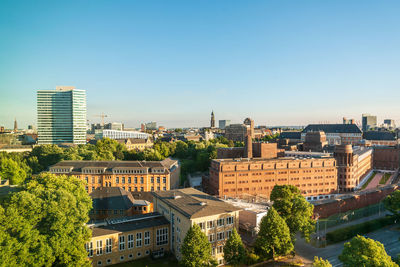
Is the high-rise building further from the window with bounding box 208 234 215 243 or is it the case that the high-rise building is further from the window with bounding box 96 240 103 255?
the window with bounding box 208 234 215 243

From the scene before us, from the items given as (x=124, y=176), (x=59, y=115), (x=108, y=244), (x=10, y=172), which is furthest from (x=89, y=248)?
(x=59, y=115)

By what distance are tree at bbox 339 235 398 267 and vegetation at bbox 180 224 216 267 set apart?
58.8 ft

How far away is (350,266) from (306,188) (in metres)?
56.9

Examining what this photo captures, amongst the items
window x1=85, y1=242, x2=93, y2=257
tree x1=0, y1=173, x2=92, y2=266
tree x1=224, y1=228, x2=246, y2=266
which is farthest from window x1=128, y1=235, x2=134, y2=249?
tree x1=224, y1=228, x2=246, y2=266

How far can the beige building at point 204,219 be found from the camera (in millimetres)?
41175

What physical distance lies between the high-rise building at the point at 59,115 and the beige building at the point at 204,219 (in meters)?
145

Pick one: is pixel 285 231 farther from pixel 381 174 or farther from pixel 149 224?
pixel 381 174

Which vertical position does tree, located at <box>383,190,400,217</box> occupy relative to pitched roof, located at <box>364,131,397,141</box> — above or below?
below

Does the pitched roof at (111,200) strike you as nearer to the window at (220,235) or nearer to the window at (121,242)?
the window at (121,242)

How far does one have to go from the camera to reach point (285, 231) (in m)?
42.9

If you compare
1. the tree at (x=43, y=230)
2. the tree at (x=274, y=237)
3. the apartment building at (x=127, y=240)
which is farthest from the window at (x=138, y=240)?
the tree at (x=274, y=237)

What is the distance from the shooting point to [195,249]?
37.1 metres

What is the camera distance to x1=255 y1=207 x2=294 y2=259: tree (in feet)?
139

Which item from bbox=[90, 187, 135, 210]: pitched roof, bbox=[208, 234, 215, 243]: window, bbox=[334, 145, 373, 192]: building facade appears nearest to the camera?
bbox=[208, 234, 215, 243]: window
